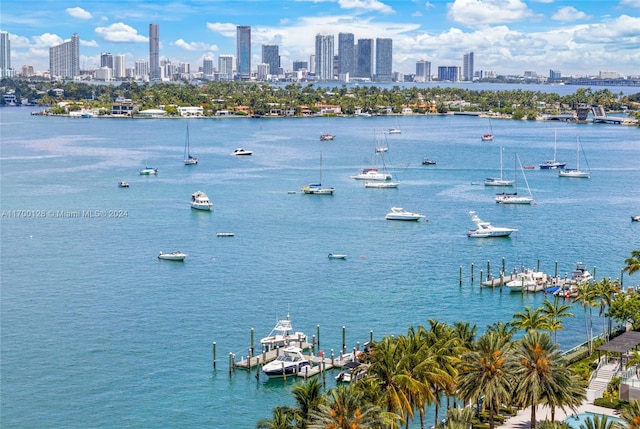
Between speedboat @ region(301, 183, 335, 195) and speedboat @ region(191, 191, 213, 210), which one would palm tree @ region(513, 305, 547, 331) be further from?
speedboat @ region(301, 183, 335, 195)

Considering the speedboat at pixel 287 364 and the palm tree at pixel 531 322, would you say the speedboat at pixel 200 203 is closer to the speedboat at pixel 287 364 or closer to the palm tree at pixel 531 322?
the speedboat at pixel 287 364

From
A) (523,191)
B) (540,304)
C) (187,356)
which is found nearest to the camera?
(187,356)

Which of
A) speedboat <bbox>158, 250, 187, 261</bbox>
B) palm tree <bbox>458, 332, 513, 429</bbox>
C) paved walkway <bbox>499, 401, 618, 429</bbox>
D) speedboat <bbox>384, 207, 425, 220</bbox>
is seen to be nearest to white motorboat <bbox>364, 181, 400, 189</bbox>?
speedboat <bbox>384, 207, 425, 220</bbox>

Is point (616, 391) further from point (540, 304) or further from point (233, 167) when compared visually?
point (233, 167)

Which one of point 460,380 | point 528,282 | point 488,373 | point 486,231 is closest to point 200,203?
point 486,231

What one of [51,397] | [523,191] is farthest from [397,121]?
[51,397]

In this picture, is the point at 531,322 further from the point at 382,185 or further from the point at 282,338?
the point at 382,185

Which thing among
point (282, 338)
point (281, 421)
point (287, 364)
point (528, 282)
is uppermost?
point (281, 421)
